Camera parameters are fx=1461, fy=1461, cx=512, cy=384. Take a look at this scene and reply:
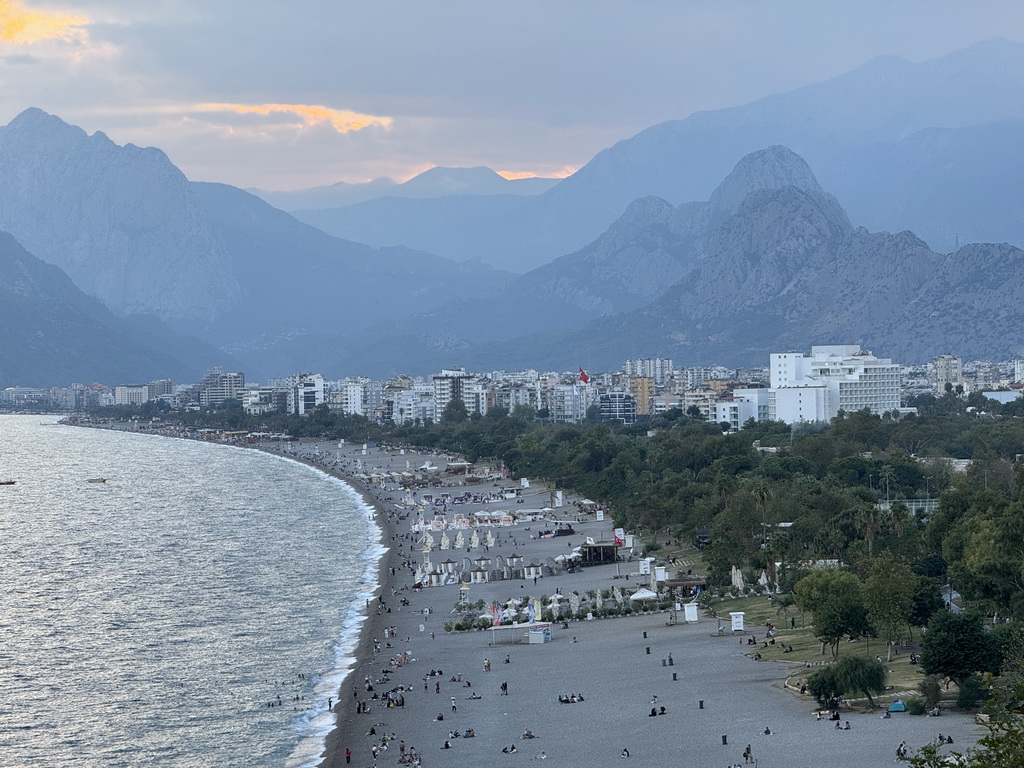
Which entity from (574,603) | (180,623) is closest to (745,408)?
(574,603)

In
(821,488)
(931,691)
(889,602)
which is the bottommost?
(931,691)

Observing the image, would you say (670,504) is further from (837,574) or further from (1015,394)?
(1015,394)

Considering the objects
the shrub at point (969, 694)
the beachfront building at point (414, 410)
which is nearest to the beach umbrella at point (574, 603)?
the shrub at point (969, 694)

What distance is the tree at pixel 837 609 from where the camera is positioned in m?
35.2

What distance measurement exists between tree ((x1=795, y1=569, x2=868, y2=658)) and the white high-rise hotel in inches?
3280

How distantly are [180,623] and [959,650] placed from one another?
27802 millimetres

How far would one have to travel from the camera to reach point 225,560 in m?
66.6

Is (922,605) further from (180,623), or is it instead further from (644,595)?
(180,623)

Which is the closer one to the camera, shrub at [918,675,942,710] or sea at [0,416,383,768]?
shrub at [918,675,942,710]

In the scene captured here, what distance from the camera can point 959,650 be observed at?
30094 mm

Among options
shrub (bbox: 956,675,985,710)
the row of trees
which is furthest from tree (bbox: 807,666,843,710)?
the row of trees

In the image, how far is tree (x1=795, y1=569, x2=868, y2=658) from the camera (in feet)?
115

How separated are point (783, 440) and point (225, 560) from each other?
4304 centimetres

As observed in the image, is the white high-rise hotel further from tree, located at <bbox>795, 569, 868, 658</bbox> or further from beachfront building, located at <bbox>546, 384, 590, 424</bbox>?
tree, located at <bbox>795, 569, 868, 658</bbox>
